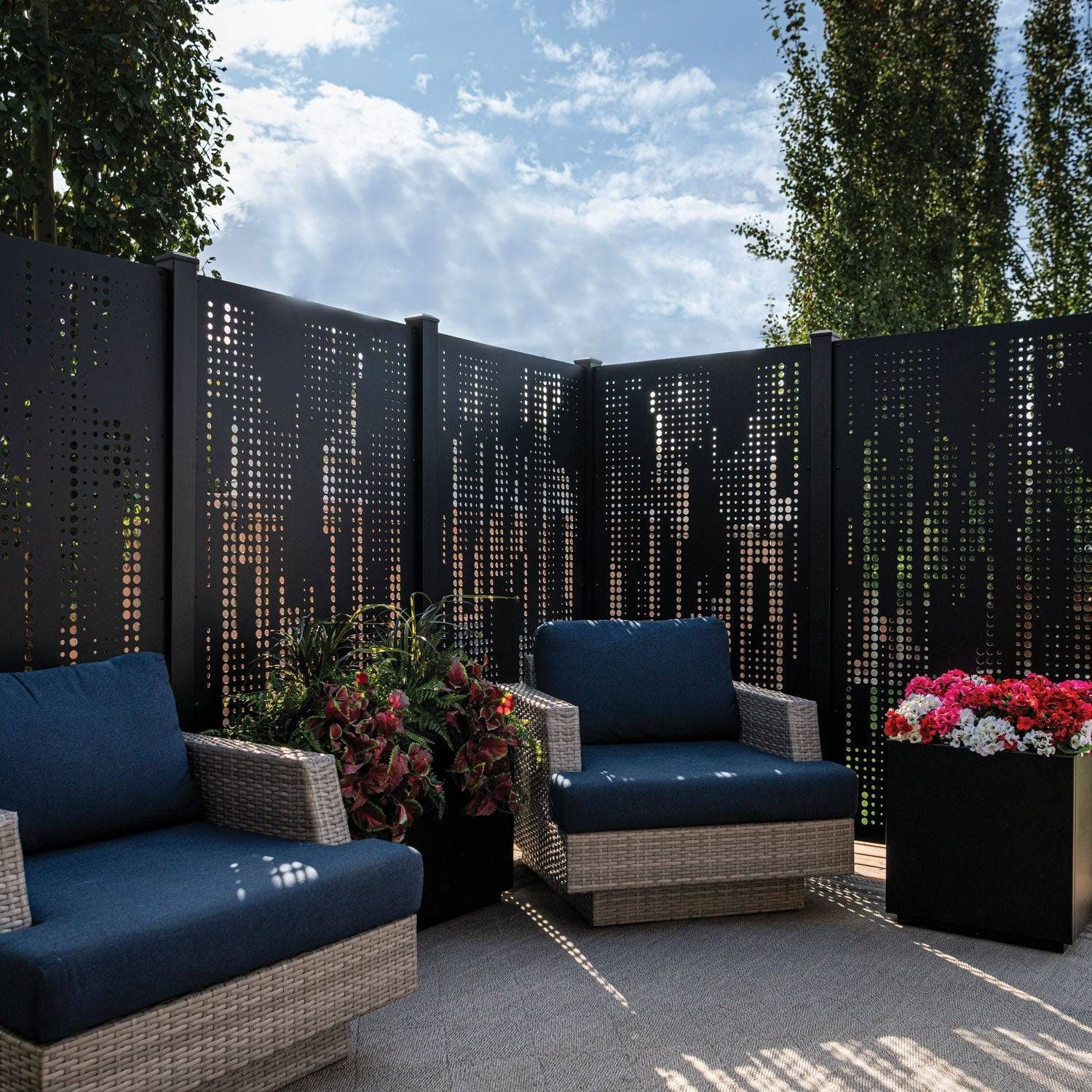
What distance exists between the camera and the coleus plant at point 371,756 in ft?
9.18

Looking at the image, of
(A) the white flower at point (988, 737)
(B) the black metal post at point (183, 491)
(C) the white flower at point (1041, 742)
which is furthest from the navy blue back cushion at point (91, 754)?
(C) the white flower at point (1041, 742)

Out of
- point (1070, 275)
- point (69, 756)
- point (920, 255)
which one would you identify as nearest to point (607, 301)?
point (920, 255)

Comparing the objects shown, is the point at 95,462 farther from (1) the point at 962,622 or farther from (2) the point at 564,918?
(1) the point at 962,622

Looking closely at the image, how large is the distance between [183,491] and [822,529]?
2.54 meters

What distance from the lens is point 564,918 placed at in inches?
130

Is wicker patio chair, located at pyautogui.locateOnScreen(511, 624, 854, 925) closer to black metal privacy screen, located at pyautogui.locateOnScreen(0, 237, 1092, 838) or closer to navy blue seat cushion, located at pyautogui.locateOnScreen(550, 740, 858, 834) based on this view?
navy blue seat cushion, located at pyautogui.locateOnScreen(550, 740, 858, 834)

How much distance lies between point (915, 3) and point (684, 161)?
3.12m

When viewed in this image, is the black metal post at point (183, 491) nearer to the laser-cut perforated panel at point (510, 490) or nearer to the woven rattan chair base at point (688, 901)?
the laser-cut perforated panel at point (510, 490)

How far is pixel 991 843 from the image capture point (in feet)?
9.99

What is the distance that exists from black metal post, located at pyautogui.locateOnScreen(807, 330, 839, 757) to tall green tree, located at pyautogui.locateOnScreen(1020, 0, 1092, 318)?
6910 millimetres

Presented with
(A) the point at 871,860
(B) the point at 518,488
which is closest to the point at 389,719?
(B) the point at 518,488

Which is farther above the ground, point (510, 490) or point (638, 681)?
point (510, 490)

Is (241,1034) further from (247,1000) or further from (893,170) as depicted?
(893,170)

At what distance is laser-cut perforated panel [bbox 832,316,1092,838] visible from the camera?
12.2 feet
